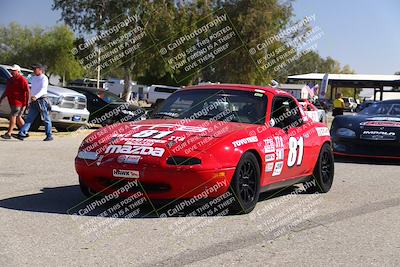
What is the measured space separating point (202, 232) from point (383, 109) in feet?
28.8

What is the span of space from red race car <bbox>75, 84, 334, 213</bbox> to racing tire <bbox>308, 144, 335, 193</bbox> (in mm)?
283

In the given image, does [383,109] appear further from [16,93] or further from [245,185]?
[16,93]

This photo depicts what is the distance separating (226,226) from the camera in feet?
18.5

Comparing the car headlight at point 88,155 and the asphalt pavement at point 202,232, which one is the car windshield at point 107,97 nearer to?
the asphalt pavement at point 202,232

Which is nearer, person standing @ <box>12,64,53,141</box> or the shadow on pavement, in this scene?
the shadow on pavement

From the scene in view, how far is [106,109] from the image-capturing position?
19344mm

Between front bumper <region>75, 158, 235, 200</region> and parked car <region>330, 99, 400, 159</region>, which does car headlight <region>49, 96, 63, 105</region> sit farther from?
front bumper <region>75, 158, 235, 200</region>

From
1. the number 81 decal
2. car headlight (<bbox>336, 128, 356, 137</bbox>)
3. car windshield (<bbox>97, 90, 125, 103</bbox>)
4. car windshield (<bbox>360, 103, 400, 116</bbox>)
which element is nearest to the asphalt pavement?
the number 81 decal

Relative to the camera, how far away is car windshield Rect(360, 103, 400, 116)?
12867mm

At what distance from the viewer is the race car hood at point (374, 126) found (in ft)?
38.4

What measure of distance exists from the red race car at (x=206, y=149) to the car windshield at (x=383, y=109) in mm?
5793

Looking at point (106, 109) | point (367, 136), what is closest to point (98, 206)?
point (367, 136)

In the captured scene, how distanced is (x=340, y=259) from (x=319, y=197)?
307cm

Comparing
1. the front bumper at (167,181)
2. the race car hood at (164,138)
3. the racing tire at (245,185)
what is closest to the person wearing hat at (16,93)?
the race car hood at (164,138)
